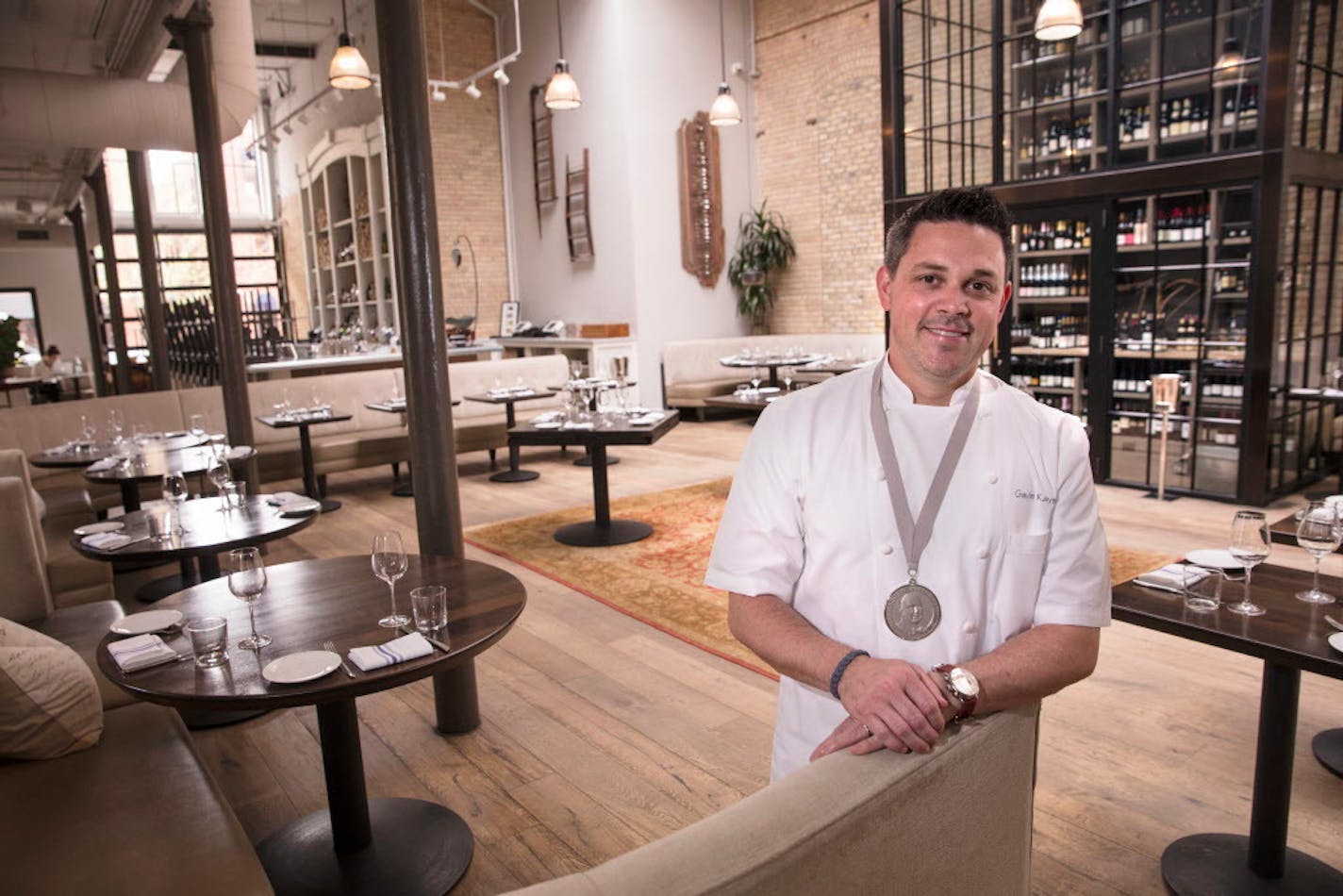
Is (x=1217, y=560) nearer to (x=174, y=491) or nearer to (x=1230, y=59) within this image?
(x=174, y=491)

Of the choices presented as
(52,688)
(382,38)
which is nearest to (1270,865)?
(52,688)

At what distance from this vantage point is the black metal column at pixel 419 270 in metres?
3.24

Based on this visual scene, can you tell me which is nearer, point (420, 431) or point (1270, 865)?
point (1270, 865)

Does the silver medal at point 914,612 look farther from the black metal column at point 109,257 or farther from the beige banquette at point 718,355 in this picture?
the black metal column at point 109,257

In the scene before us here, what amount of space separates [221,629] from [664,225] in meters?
9.42

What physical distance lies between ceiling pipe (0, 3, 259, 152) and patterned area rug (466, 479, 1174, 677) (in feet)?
12.5

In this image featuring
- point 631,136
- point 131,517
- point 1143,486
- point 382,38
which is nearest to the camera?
point 382,38

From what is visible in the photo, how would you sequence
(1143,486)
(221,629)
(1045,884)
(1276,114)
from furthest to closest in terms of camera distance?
(1143,486), (1276,114), (1045,884), (221,629)

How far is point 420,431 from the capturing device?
11.1 feet

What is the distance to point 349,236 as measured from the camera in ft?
47.3

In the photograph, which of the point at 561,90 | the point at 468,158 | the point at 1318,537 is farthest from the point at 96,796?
the point at 468,158

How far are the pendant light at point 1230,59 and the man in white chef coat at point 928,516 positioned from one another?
20.0 ft

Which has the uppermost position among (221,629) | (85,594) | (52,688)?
(221,629)

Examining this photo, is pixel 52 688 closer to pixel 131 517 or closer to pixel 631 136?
pixel 131 517
